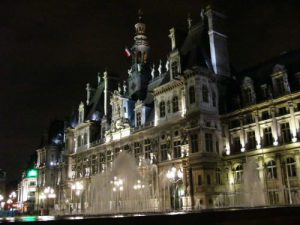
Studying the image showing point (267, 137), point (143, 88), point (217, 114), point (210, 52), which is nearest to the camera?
point (267, 137)

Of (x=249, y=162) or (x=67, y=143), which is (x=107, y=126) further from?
(x=249, y=162)

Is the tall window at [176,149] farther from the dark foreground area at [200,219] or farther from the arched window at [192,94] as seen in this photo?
the dark foreground area at [200,219]

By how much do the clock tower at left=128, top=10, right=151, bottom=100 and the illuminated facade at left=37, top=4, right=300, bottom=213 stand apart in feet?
5.42

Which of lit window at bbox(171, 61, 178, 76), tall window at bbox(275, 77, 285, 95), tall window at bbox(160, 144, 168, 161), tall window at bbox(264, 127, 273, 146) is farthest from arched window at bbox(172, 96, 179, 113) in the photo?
tall window at bbox(275, 77, 285, 95)

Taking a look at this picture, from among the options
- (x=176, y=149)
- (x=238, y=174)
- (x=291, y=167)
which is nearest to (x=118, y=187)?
(x=176, y=149)

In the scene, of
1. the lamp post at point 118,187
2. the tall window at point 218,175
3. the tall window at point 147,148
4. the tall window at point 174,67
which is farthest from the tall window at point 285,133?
the lamp post at point 118,187

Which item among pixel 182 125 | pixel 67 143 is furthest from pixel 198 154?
pixel 67 143

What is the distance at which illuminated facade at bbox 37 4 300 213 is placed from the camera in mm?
36781

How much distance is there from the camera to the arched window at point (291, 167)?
114 feet

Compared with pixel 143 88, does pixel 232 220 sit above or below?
below

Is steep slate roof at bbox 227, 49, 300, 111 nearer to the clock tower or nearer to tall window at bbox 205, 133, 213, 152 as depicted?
tall window at bbox 205, 133, 213, 152

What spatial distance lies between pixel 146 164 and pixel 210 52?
1747 centimetres

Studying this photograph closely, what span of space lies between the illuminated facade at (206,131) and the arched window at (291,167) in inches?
3.9

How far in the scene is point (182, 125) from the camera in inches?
1742
